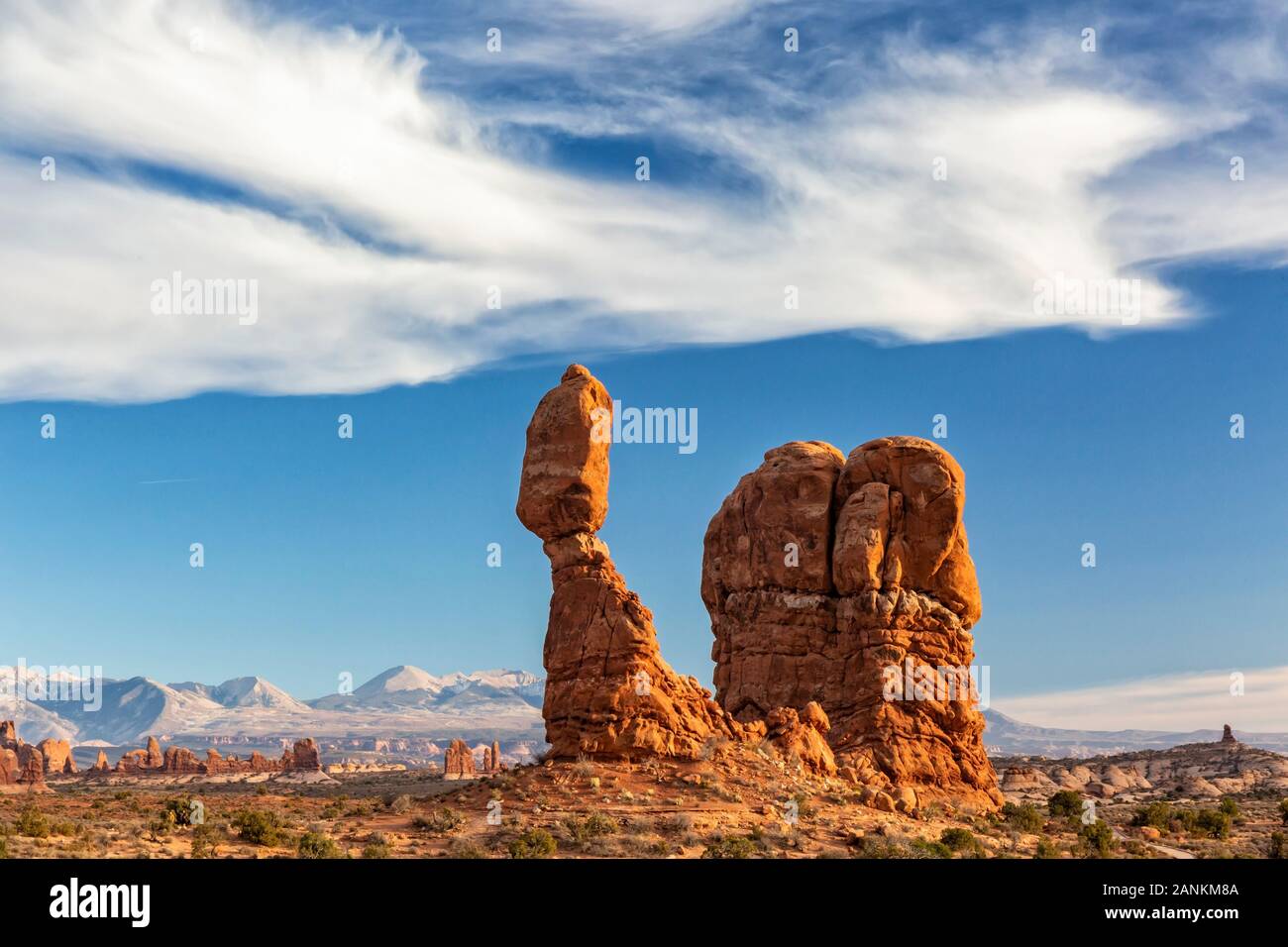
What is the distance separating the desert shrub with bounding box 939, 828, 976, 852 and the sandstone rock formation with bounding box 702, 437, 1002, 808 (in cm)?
799

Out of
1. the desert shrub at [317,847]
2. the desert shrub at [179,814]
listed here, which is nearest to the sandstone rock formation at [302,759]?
the desert shrub at [179,814]

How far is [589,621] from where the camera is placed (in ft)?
141

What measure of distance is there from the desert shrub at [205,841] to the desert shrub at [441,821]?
17.6ft

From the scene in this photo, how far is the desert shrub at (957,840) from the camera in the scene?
40719mm

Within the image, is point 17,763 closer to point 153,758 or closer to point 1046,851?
point 153,758

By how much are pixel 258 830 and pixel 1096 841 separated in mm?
25406

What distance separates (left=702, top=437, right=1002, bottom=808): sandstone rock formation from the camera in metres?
51.7

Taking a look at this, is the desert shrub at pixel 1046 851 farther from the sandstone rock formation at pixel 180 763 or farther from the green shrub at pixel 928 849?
the sandstone rock formation at pixel 180 763

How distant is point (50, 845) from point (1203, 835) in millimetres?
→ 37807

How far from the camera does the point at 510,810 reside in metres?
39.8

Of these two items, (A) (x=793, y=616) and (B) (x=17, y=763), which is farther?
(B) (x=17, y=763)

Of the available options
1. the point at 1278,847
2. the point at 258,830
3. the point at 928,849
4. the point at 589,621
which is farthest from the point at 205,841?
the point at 1278,847
